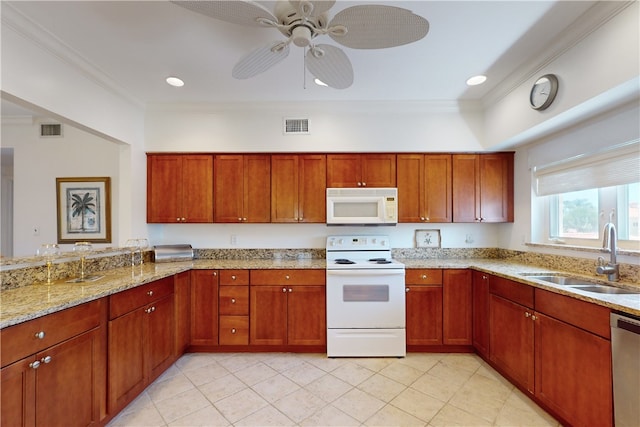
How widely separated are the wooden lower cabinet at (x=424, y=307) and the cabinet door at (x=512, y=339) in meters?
0.46

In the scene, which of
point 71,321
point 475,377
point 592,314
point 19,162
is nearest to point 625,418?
point 592,314

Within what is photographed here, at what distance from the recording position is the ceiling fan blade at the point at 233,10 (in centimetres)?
118

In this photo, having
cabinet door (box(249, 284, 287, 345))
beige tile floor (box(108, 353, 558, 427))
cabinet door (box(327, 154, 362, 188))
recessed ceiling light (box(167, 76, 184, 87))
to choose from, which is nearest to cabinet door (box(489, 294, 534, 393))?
beige tile floor (box(108, 353, 558, 427))

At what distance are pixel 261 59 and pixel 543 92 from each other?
2228 millimetres

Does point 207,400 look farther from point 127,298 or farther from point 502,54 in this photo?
point 502,54

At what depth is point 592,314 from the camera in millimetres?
1528

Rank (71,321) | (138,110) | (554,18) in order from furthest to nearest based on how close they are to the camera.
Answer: (138,110)
(554,18)
(71,321)

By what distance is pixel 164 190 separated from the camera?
3.07 m

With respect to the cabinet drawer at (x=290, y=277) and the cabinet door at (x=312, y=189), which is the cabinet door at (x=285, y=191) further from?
the cabinet drawer at (x=290, y=277)

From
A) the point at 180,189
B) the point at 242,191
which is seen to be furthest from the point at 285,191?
Answer: the point at 180,189

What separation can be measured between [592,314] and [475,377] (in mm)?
1175

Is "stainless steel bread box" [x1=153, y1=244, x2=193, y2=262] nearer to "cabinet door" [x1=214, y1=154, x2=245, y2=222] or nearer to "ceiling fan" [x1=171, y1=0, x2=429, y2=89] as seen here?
"cabinet door" [x1=214, y1=154, x2=245, y2=222]

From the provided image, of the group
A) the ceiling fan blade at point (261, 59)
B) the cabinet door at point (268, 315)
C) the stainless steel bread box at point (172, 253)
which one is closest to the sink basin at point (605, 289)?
the cabinet door at point (268, 315)

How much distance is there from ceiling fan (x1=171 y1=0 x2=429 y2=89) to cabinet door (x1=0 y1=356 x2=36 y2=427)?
180cm
